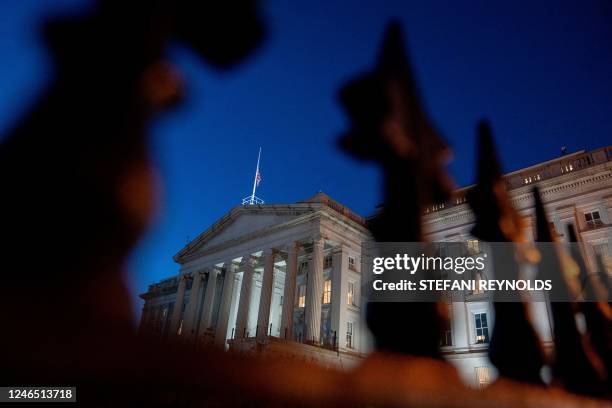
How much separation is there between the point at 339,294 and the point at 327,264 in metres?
5.37

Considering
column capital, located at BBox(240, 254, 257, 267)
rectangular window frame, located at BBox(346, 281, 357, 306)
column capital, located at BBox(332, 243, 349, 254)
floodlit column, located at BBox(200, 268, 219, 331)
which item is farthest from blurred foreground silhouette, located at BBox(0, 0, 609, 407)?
floodlit column, located at BBox(200, 268, 219, 331)

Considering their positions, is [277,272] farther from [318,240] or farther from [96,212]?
[96,212]

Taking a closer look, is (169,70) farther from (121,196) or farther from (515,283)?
(515,283)

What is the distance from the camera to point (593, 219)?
24281 mm

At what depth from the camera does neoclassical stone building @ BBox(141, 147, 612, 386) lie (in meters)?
24.1

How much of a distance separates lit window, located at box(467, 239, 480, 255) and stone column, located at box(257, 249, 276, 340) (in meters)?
15.7

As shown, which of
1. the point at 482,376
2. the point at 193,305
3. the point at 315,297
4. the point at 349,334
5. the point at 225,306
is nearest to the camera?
the point at 482,376

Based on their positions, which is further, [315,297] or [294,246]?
[294,246]

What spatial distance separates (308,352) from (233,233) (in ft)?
58.3

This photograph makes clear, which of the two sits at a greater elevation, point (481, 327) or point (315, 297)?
point (315, 297)

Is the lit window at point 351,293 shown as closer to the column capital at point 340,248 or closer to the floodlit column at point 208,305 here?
the column capital at point 340,248

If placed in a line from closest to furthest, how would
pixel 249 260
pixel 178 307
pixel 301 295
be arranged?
pixel 249 260, pixel 301 295, pixel 178 307

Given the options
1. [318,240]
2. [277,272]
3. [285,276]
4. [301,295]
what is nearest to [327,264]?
[285,276]

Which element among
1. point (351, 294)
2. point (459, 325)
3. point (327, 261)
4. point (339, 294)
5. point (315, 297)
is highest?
point (327, 261)
